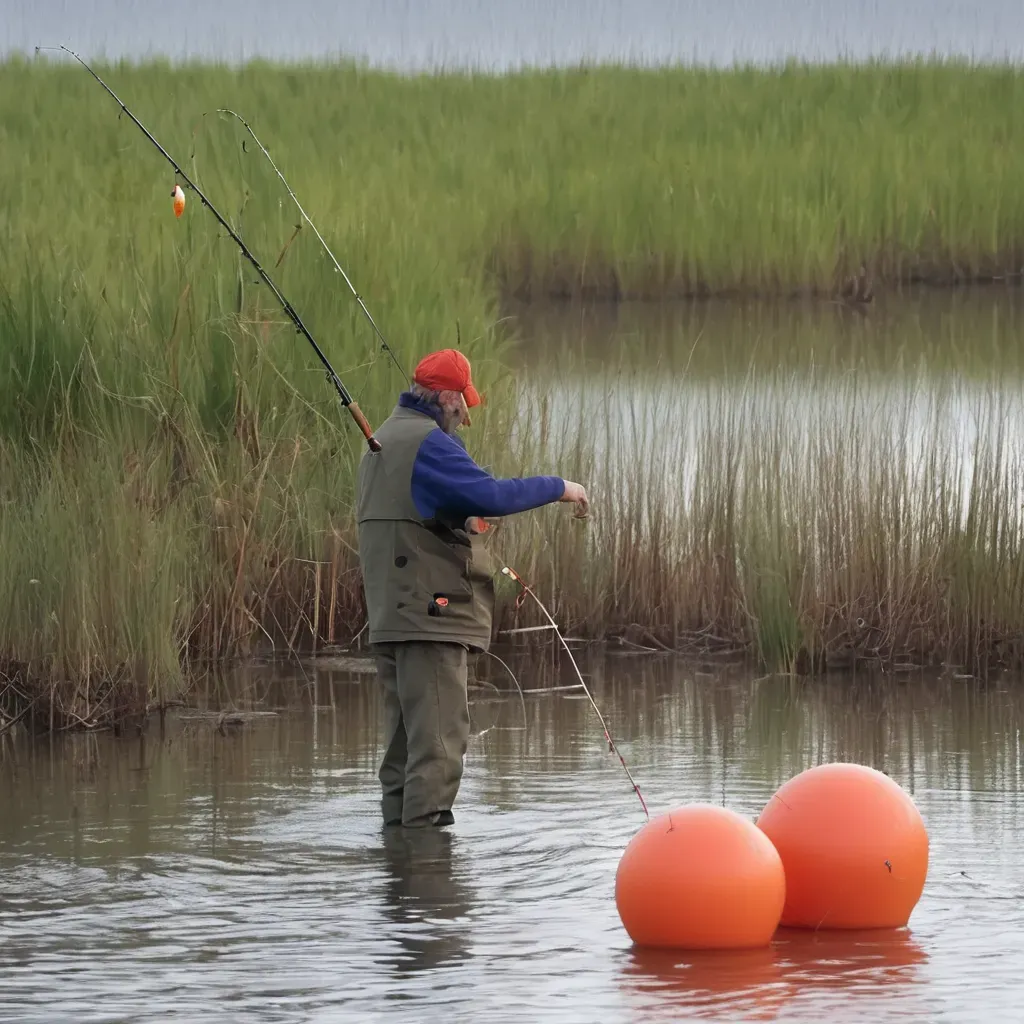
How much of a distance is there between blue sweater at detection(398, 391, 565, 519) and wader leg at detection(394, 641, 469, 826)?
48 centimetres

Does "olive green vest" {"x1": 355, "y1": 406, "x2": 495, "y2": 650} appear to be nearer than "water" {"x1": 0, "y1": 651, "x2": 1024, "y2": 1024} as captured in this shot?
No

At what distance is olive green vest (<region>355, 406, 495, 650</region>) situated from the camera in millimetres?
7039

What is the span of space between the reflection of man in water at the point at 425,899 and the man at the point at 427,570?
0.19 m

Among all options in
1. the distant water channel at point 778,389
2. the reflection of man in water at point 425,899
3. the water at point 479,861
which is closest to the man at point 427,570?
the reflection of man in water at point 425,899

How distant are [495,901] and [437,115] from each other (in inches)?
1146

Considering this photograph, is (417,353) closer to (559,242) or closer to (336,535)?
(336,535)

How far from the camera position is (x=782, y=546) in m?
9.80

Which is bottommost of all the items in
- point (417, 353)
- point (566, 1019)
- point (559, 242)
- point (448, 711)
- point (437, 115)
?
point (566, 1019)

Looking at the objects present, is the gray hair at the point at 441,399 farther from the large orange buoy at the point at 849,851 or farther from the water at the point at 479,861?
the large orange buoy at the point at 849,851

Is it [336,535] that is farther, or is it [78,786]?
[336,535]

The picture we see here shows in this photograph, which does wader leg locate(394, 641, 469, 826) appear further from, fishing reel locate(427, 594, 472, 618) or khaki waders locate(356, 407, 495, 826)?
fishing reel locate(427, 594, 472, 618)

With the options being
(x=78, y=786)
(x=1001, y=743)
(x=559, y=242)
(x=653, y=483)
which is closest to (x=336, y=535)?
(x=653, y=483)

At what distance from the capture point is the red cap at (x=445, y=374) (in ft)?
23.1

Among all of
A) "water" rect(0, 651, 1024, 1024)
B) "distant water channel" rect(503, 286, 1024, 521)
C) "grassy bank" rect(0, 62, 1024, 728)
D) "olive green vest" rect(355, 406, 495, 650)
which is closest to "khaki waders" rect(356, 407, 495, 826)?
"olive green vest" rect(355, 406, 495, 650)
